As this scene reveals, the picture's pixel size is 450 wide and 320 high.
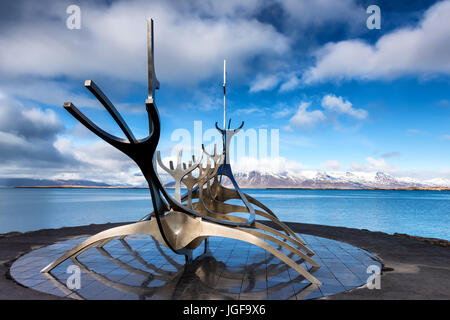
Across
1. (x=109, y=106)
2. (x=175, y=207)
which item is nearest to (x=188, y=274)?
(x=175, y=207)

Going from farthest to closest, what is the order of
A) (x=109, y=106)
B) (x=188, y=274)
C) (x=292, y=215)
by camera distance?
(x=292, y=215) → (x=188, y=274) → (x=109, y=106)

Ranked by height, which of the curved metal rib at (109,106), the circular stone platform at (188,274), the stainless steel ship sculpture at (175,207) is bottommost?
the circular stone platform at (188,274)

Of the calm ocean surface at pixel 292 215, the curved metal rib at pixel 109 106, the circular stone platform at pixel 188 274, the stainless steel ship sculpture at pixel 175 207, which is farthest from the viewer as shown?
the calm ocean surface at pixel 292 215

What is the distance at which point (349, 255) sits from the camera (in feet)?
36.1

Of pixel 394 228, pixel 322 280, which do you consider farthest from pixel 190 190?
pixel 394 228

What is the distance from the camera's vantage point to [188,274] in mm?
8508

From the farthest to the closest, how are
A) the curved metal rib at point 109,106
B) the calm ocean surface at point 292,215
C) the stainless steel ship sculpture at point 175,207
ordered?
1. the calm ocean surface at point 292,215
2. the stainless steel ship sculpture at point 175,207
3. the curved metal rib at point 109,106

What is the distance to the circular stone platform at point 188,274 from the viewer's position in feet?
23.2

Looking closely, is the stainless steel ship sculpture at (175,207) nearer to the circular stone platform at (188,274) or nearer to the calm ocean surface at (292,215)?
the circular stone platform at (188,274)

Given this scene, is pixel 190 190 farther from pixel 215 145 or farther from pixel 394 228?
pixel 394 228

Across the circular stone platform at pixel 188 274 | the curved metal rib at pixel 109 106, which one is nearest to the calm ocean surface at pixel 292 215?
the circular stone platform at pixel 188 274

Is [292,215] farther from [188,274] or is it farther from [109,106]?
[109,106]

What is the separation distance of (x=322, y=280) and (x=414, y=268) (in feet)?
12.1

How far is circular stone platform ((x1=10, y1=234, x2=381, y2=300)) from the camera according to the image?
23.2 ft
